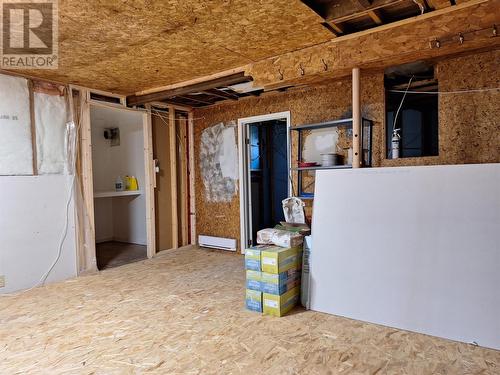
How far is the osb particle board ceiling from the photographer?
2.19 meters

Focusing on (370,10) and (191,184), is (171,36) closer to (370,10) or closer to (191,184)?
(370,10)

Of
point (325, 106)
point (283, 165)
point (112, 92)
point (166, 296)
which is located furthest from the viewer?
point (283, 165)

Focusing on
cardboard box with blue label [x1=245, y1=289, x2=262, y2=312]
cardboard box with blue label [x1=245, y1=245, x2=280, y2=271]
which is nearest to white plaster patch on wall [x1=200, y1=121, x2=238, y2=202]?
cardboard box with blue label [x1=245, y1=245, x2=280, y2=271]

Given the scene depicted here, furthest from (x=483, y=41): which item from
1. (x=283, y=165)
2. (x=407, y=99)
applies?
→ (x=283, y=165)

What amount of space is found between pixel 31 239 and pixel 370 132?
12.5 ft

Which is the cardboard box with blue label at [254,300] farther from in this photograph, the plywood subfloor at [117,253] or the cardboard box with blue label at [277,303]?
the plywood subfloor at [117,253]

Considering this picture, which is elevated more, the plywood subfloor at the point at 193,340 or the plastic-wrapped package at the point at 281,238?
the plastic-wrapped package at the point at 281,238

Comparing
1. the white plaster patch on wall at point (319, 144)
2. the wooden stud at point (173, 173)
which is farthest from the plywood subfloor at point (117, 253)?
the white plaster patch on wall at point (319, 144)

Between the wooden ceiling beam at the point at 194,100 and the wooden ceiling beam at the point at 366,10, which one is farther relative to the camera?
the wooden ceiling beam at the point at 194,100

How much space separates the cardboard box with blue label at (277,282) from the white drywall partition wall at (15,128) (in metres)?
2.76

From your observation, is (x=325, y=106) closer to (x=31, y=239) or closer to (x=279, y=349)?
(x=279, y=349)

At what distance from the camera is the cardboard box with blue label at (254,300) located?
8.71 ft

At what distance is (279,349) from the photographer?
208 cm

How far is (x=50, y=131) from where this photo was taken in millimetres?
3576
